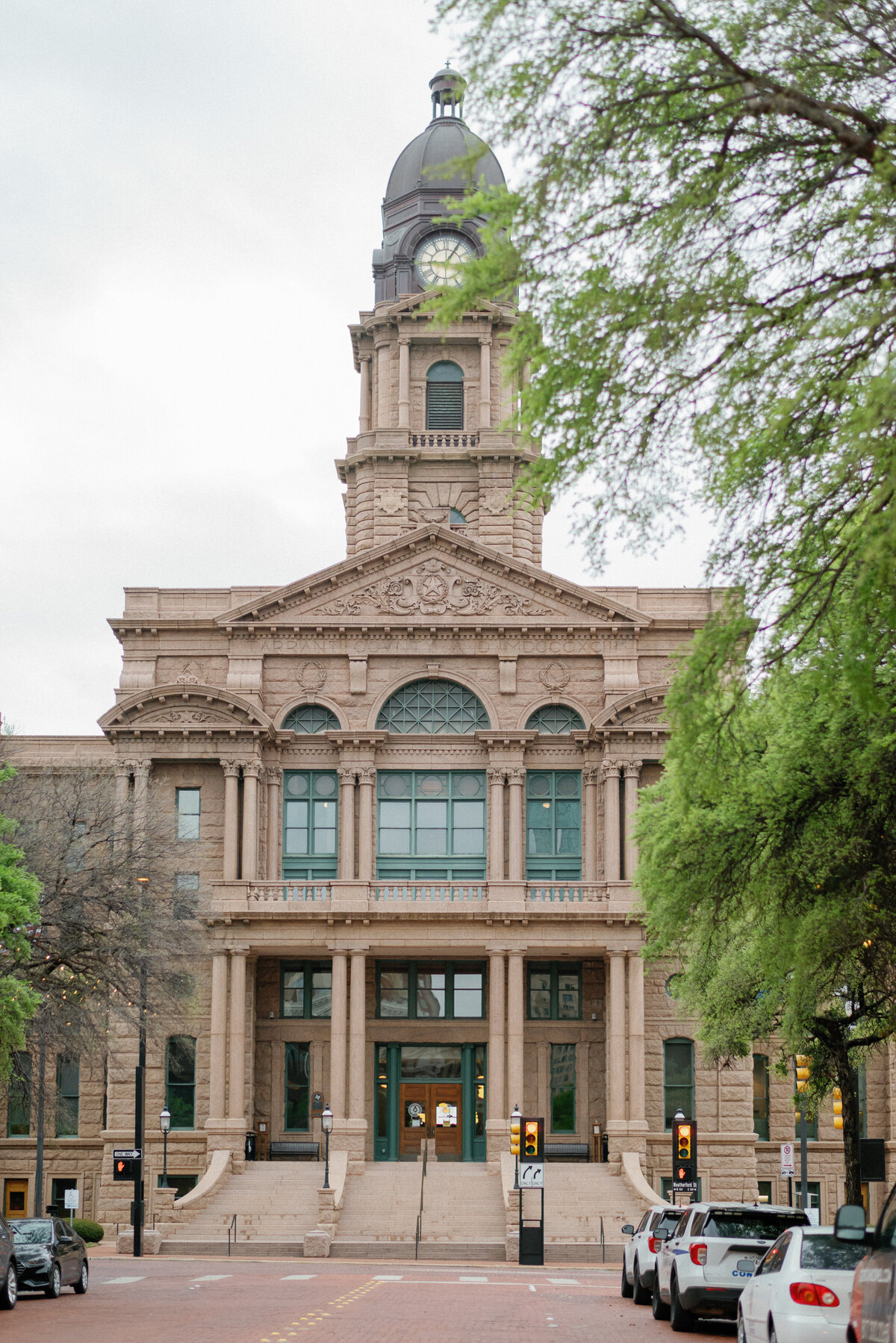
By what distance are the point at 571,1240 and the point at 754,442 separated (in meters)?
33.6

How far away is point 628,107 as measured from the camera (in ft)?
39.8

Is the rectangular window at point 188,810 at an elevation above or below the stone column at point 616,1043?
above

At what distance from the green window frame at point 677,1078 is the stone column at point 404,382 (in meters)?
23.4

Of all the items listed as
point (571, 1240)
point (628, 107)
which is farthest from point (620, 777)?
point (628, 107)

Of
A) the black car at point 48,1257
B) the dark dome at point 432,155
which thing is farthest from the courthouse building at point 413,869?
the black car at point 48,1257

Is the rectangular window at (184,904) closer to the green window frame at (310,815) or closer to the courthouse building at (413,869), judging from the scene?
the courthouse building at (413,869)

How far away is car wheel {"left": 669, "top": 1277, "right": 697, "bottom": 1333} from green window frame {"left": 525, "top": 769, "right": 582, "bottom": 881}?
30.3m

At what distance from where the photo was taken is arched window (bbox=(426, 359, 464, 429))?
61031mm

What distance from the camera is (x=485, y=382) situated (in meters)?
60.1

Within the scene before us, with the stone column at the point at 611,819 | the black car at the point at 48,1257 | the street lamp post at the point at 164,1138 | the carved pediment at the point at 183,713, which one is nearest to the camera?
the black car at the point at 48,1257

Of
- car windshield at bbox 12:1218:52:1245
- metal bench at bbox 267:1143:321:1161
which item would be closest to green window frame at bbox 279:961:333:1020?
metal bench at bbox 267:1143:321:1161

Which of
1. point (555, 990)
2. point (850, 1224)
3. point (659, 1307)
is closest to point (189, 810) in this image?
point (555, 990)

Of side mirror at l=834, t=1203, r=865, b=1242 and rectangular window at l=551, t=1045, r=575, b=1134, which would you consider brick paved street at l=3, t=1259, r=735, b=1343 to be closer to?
side mirror at l=834, t=1203, r=865, b=1242

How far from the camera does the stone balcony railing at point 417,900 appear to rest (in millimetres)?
48906
